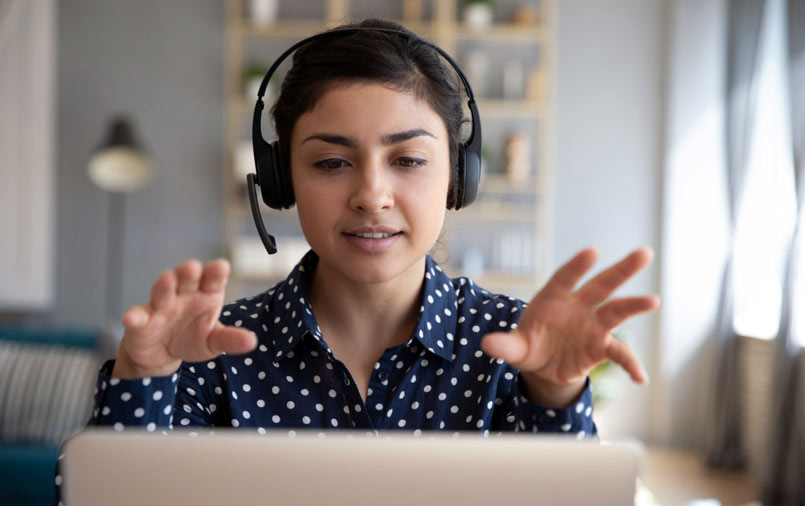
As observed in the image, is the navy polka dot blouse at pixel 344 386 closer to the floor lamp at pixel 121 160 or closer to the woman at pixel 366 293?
the woman at pixel 366 293

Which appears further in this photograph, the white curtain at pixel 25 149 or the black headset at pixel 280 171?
the white curtain at pixel 25 149

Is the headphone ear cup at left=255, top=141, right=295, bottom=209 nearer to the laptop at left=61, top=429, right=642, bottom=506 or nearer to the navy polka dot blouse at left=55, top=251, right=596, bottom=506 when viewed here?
the navy polka dot blouse at left=55, top=251, right=596, bottom=506

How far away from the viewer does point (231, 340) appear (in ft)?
2.63

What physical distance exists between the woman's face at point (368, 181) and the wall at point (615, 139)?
150 inches

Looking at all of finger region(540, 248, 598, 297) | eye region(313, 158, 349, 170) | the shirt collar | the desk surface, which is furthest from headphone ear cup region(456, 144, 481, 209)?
the desk surface

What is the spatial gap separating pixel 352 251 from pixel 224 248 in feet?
12.7

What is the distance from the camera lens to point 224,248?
16.0ft

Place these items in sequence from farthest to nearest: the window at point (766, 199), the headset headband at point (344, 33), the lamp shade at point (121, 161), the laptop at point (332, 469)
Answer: the lamp shade at point (121, 161), the window at point (766, 199), the headset headband at point (344, 33), the laptop at point (332, 469)

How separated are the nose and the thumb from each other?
335 mm

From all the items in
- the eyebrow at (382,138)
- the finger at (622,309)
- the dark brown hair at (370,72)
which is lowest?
the finger at (622,309)

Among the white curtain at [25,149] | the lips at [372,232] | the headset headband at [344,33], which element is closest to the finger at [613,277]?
the lips at [372,232]

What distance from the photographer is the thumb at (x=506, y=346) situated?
757mm

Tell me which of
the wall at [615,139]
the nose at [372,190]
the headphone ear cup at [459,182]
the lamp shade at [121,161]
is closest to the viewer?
the nose at [372,190]

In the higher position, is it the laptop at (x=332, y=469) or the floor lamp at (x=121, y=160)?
the floor lamp at (x=121, y=160)
